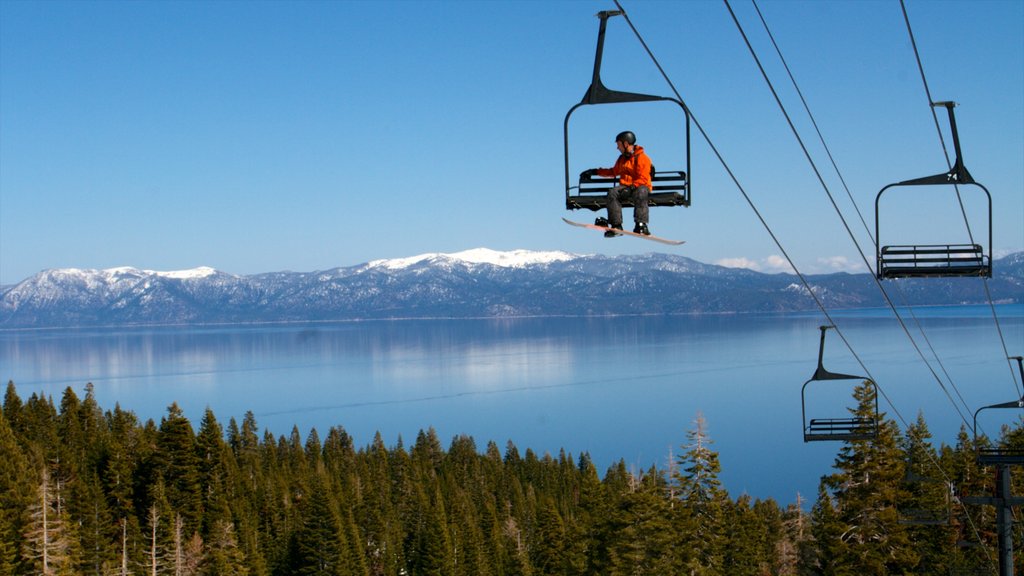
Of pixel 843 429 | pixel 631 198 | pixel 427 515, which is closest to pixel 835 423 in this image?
pixel 843 429

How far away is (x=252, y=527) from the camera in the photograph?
2009 inches

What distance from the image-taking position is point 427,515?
50469mm

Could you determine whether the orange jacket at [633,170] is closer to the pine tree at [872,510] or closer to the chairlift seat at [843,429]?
the chairlift seat at [843,429]

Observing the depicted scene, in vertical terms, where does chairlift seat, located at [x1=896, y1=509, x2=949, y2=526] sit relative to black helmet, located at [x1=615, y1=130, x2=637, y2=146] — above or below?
below

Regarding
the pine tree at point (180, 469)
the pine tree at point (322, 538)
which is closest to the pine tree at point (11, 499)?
the pine tree at point (180, 469)

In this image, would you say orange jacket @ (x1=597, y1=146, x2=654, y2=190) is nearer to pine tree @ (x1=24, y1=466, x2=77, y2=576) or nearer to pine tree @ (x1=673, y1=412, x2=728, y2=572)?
pine tree @ (x1=673, y1=412, x2=728, y2=572)

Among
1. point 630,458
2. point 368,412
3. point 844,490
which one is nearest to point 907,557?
point 844,490

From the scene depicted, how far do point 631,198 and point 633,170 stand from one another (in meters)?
0.29

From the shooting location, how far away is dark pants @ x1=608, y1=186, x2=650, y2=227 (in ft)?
33.8

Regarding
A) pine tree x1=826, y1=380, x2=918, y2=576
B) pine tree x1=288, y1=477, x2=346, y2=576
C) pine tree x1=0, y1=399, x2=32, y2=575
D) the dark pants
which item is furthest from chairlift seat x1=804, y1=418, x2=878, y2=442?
pine tree x1=288, y1=477, x2=346, y2=576

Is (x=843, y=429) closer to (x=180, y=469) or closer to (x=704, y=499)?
(x=704, y=499)

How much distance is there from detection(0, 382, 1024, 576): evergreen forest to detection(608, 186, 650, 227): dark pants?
8642mm

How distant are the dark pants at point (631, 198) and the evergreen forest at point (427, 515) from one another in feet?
28.4

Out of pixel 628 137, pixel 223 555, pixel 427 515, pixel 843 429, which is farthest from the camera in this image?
pixel 427 515
